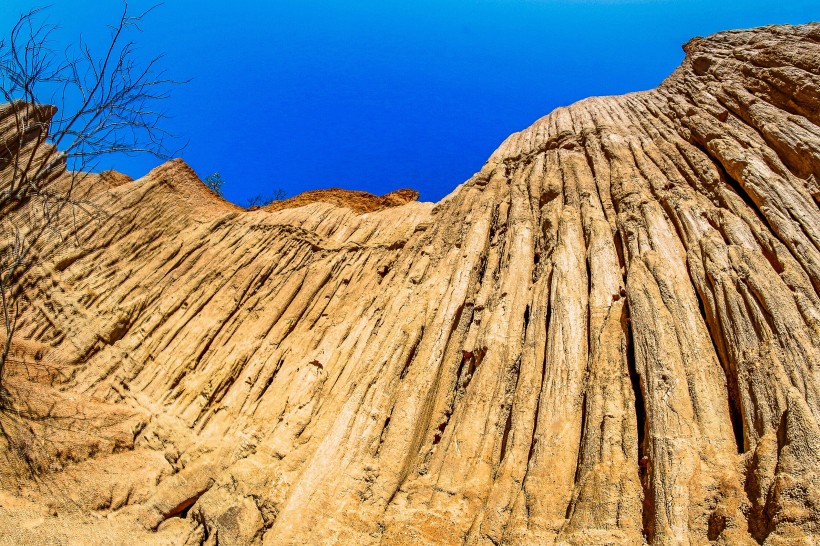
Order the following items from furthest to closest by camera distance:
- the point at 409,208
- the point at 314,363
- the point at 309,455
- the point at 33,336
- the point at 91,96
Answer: the point at 409,208, the point at 33,336, the point at 314,363, the point at 309,455, the point at 91,96

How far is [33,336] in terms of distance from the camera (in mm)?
15547

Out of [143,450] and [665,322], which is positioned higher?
[665,322]

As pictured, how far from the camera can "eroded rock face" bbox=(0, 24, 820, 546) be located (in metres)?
7.35

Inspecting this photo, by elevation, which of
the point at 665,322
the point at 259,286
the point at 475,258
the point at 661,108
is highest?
the point at 661,108

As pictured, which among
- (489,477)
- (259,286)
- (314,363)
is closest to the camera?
(489,477)

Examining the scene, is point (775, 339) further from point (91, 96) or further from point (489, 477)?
point (91, 96)

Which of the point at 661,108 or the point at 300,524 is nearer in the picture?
the point at 300,524

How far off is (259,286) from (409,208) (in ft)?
27.0

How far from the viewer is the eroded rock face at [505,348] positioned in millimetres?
7348

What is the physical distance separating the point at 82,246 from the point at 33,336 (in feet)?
13.4

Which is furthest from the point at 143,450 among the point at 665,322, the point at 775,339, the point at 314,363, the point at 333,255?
the point at 775,339

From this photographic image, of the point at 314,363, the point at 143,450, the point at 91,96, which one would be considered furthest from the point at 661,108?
the point at 143,450

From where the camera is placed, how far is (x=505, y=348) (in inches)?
436

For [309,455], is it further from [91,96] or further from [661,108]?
[661,108]
